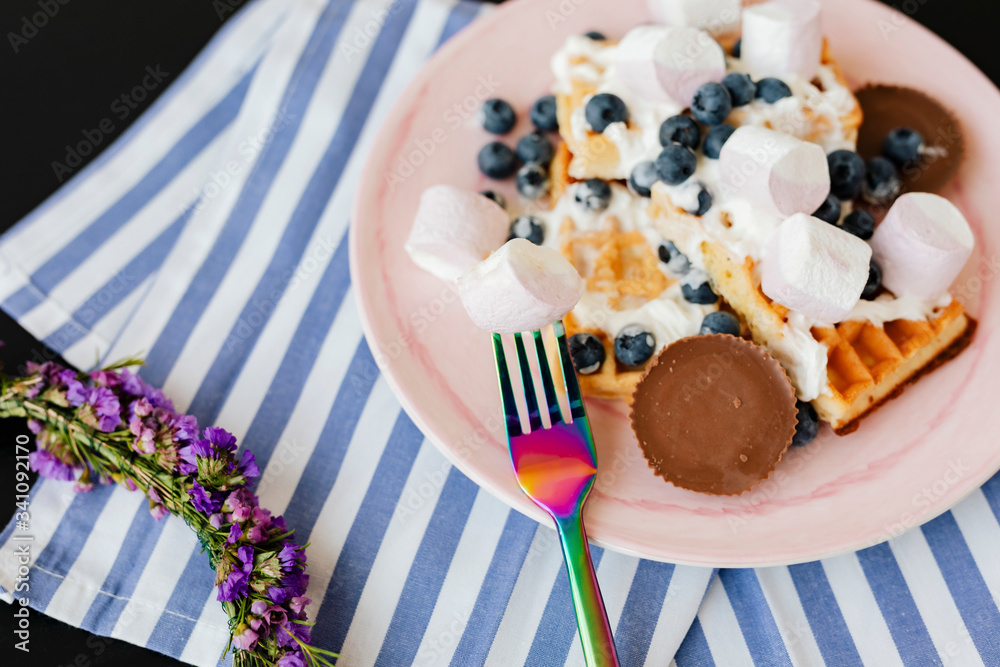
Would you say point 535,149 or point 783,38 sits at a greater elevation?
point 783,38

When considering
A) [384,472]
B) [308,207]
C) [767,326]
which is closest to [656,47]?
[767,326]

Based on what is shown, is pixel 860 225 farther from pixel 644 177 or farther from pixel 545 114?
pixel 545 114

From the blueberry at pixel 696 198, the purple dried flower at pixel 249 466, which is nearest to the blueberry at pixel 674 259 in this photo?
the blueberry at pixel 696 198

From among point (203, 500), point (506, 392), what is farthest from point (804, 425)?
point (203, 500)

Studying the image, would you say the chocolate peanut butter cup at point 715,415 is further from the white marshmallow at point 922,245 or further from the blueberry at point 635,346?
the white marshmallow at point 922,245

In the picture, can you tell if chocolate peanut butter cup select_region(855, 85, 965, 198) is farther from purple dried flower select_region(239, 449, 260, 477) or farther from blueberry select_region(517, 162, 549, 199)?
purple dried flower select_region(239, 449, 260, 477)
